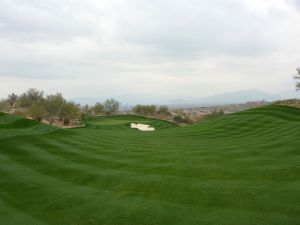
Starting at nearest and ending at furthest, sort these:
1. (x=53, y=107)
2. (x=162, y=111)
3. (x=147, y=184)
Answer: (x=147, y=184) < (x=53, y=107) < (x=162, y=111)

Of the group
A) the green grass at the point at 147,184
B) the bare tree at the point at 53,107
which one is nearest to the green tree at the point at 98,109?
the bare tree at the point at 53,107

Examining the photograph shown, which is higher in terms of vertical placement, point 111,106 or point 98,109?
point 111,106

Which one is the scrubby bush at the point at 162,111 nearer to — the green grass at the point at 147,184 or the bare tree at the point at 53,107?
the bare tree at the point at 53,107

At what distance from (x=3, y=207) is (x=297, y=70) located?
36803mm

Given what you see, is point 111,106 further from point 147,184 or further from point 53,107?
point 147,184

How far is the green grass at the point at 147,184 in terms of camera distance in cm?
755

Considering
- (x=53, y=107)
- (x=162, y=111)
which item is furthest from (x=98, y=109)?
(x=53, y=107)

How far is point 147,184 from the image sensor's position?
997 centimetres

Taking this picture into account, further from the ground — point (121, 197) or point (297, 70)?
point (297, 70)

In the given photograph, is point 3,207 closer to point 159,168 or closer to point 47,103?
point 159,168

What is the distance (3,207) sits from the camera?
8992 mm

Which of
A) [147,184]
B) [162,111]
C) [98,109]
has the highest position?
[98,109]

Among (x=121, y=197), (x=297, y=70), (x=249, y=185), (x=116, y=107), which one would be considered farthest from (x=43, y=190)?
(x=116, y=107)

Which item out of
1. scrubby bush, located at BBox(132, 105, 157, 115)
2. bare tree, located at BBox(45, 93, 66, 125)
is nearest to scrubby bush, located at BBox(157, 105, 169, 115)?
scrubby bush, located at BBox(132, 105, 157, 115)
